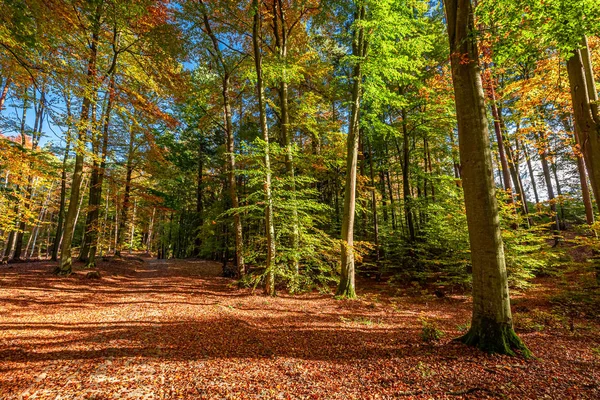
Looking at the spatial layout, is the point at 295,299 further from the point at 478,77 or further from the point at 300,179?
the point at 478,77

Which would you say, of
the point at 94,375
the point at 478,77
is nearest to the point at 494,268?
the point at 478,77

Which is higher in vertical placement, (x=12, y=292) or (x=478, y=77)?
(x=478, y=77)

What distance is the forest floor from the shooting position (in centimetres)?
297

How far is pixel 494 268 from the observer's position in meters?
3.75

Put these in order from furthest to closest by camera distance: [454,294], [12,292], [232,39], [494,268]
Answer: [232,39] < [454,294] < [12,292] < [494,268]

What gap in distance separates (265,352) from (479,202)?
4.31 metres

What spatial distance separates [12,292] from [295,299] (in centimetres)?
858

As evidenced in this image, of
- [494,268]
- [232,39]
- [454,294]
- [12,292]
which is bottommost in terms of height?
[454,294]

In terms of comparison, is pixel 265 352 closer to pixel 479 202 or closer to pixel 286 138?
pixel 479 202

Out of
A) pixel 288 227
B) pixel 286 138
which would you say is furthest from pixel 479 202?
pixel 286 138

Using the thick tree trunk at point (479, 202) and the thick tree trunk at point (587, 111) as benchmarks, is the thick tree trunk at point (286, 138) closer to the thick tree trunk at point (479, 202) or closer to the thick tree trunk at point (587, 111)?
the thick tree trunk at point (479, 202)

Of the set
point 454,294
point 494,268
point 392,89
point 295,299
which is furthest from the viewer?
point 392,89

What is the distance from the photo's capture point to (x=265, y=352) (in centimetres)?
429

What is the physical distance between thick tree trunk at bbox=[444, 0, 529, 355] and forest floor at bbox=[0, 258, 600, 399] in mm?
363
